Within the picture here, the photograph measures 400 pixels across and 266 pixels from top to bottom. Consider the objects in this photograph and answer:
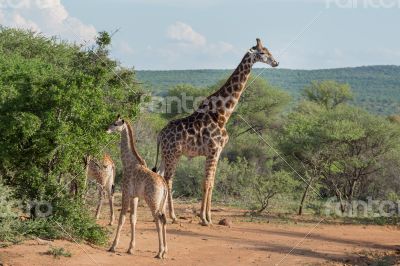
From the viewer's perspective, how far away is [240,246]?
12102mm

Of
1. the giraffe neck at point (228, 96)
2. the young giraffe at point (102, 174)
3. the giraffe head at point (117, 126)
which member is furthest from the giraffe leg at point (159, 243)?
the giraffe neck at point (228, 96)

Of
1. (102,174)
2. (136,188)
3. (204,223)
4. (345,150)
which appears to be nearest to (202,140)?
(204,223)

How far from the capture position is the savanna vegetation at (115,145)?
1088 cm

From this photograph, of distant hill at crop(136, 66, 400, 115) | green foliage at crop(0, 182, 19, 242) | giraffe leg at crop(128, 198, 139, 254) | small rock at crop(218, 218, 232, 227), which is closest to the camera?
green foliage at crop(0, 182, 19, 242)

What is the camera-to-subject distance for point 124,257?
411 inches

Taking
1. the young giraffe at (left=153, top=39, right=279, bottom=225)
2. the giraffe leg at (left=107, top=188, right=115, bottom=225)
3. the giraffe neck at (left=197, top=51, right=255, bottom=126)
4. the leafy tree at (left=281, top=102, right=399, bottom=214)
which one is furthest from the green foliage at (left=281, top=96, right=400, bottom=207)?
the giraffe leg at (left=107, top=188, right=115, bottom=225)

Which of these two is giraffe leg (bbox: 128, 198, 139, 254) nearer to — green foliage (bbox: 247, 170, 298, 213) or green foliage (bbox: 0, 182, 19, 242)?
green foliage (bbox: 0, 182, 19, 242)

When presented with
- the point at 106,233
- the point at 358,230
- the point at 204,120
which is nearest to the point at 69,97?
the point at 106,233

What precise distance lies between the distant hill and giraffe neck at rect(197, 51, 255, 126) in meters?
56.8

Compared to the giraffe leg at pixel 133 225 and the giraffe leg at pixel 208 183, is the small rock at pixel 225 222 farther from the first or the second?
the giraffe leg at pixel 133 225

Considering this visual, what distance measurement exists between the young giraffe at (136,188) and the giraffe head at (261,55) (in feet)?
14.5

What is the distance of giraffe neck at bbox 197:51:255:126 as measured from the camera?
14.6 meters

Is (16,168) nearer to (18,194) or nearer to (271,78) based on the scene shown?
(18,194)

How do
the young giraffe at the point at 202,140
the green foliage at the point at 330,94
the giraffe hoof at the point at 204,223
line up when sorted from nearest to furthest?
the giraffe hoof at the point at 204,223
the young giraffe at the point at 202,140
the green foliage at the point at 330,94
